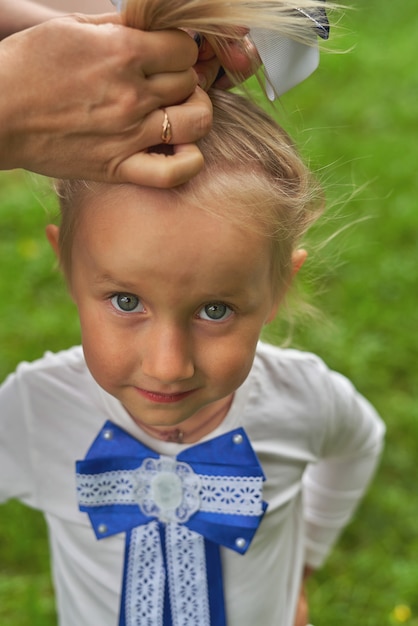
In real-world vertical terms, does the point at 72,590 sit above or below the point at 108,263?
below

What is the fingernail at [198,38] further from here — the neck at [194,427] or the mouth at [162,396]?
the neck at [194,427]

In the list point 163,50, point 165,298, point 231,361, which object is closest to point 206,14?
point 163,50

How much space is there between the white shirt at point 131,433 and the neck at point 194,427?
16mm

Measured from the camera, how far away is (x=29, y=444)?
185 centimetres

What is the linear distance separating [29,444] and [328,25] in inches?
37.5

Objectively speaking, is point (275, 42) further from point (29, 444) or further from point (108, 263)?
point (29, 444)

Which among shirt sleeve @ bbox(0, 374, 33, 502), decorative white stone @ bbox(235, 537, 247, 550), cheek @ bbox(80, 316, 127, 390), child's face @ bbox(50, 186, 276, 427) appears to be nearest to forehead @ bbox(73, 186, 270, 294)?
child's face @ bbox(50, 186, 276, 427)

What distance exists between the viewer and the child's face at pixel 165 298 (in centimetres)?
Answer: 145

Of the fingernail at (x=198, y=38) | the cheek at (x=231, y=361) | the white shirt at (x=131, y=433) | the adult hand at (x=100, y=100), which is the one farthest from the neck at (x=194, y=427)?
the fingernail at (x=198, y=38)

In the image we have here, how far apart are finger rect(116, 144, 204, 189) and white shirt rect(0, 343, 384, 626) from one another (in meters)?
0.58

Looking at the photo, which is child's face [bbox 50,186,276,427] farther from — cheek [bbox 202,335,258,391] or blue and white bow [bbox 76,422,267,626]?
blue and white bow [bbox 76,422,267,626]

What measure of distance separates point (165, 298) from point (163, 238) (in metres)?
0.10

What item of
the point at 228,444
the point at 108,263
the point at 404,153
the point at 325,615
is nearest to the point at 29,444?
the point at 228,444

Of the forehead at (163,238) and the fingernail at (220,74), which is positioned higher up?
the fingernail at (220,74)
